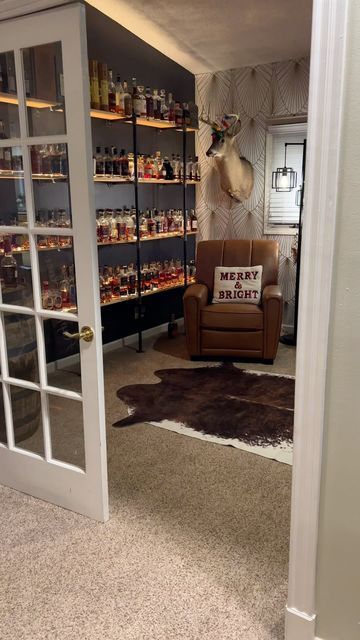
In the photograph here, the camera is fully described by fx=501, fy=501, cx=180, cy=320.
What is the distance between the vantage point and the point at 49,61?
6.24 ft

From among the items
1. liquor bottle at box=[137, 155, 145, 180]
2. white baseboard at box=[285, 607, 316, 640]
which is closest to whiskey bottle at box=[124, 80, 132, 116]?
liquor bottle at box=[137, 155, 145, 180]

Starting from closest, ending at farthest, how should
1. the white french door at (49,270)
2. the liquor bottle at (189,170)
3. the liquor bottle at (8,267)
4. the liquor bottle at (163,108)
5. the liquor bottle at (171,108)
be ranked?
the white french door at (49,270) < the liquor bottle at (8,267) < the liquor bottle at (163,108) < the liquor bottle at (171,108) < the liquor bottle at (189,170)

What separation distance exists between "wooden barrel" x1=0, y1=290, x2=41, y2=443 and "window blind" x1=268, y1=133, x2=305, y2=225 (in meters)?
3.78

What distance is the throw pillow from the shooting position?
15.1 feet

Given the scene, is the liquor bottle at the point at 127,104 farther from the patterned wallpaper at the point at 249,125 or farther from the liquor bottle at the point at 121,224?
the patterned wallpaper at the point at 249,125

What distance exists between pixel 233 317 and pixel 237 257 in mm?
795

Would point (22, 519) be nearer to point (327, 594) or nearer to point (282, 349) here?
point (327, 594)

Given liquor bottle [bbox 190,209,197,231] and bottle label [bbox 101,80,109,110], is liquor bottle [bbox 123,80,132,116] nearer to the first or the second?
bottle label [bbox 101,80,109,110]

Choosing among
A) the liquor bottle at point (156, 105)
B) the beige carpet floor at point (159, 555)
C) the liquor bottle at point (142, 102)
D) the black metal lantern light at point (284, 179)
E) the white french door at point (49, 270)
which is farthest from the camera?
the black metal lantern light at point (284, 179)

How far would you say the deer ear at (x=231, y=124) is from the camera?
16.6 feet

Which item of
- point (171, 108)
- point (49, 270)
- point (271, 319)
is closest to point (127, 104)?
point (171, 108)

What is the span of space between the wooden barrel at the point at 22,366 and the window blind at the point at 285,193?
3.78m

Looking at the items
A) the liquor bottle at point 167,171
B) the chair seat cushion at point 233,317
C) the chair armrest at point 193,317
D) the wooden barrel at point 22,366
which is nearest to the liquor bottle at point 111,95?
the liquor bottle at point 167,171

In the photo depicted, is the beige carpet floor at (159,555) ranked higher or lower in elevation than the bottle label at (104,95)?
lower
